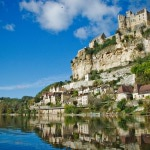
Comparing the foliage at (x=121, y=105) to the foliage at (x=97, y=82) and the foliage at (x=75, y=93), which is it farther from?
the foliage at (x=75, y=93)

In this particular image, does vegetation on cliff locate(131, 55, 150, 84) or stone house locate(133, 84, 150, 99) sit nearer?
stone house locate(133, 84, 150, 99)

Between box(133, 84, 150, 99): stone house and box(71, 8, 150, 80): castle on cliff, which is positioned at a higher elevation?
box(71, 8, 150, 80): castle on cliff

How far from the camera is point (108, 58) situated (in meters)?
97.9

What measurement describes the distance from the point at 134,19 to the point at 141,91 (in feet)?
138

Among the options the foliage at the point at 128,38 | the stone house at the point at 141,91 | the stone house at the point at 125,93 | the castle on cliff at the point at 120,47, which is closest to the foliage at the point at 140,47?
the castle on cliff at the point at 120,47

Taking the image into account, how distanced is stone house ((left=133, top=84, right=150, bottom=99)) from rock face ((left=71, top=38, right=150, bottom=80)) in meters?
26.9

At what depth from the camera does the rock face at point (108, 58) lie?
290 ft

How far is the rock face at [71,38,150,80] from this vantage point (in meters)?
88.4

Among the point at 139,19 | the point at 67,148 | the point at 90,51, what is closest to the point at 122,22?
the point at 139,19

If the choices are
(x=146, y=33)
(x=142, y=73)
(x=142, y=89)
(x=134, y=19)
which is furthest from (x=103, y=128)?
(x=134, y=19)

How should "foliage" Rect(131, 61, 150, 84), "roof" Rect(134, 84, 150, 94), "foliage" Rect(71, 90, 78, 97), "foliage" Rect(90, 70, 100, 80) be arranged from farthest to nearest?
"foliage" Rect(90, 70, 100, 80) → "foliage" Rect(71, 90, 78, 97) → "foliage" Rect(131, 61, 150, 84) → "roof" Rect(134, 84, 150, 94)

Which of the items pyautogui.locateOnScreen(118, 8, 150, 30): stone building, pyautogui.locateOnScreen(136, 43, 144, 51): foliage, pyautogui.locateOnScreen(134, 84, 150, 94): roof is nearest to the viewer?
pyautogui.locateOnScreen(134, 84, 150, 94): roof

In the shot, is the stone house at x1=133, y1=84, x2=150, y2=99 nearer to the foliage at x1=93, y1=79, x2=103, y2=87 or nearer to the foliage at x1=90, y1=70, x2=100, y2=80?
the foliage at x1=93, y1=79, x2=103, y2=87

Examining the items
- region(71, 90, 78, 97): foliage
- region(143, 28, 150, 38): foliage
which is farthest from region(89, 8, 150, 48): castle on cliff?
region(71, 90, 78, 97): foliage
